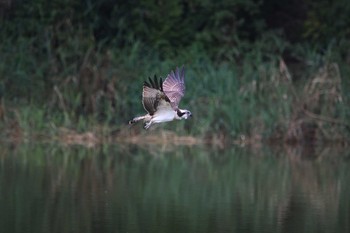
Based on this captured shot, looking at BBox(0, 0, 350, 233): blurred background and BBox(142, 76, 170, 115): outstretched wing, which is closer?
BBox(142, 76, 170, 115): outstretched wing

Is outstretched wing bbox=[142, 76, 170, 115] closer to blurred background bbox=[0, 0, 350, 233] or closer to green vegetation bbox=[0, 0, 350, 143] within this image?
blurred background bbox=[0, 0, 350, 233]

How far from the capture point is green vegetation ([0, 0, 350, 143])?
18156 millimetres

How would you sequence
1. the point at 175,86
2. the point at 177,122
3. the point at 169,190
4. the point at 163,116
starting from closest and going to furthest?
1. the point at 163,116
2. the point at 175,86
3. the point at 169,190
4. the point at 177,122

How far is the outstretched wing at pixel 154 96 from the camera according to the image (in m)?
11.1

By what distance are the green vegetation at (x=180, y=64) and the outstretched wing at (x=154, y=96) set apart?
6634mm

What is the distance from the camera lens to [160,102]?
37.0 feet

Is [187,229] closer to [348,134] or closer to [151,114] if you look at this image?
[151,114]

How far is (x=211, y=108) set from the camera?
59.5 ft

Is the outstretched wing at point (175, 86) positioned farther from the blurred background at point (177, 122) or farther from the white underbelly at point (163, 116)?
the blurred background at point (177, 122)

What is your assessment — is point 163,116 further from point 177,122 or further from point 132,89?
point 132,89

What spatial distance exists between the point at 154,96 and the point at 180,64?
8.44 metres

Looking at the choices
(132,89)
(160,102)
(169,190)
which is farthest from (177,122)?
(160,102)

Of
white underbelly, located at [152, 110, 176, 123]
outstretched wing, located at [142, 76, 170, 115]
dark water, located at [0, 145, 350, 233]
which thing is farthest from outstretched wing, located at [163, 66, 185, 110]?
dark water, located at [0, 145, 350, 233]

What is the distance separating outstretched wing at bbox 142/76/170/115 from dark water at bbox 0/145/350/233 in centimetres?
107
